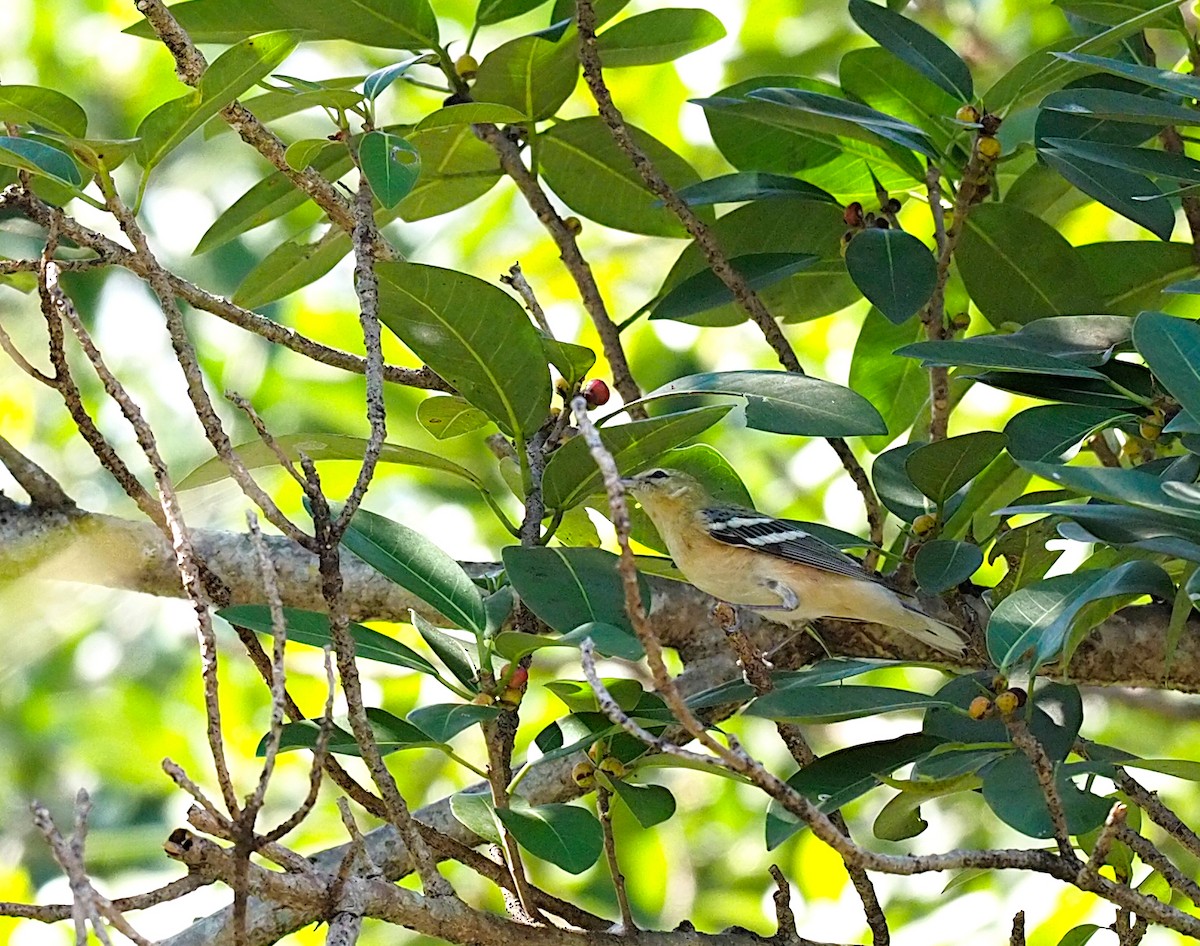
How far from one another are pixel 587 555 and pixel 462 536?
2.50 m

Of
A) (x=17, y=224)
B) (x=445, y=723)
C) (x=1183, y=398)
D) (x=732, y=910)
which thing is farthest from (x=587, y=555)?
(x=732, y=910)

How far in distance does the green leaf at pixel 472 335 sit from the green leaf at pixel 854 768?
2.38 ft

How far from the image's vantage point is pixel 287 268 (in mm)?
2861

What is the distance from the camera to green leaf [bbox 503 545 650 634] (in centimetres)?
191

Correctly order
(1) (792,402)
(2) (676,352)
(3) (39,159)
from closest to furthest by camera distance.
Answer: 1. (3) (39,159)
2. (1) (792,402)
3. (2) (676,352)

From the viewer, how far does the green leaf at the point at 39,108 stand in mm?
2123

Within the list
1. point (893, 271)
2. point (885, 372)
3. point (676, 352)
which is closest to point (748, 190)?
point (893, 271)

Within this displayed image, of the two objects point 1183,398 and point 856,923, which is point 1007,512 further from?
point 856,923

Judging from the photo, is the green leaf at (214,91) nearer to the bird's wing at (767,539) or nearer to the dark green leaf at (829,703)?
the dark green leaf at (829,703)

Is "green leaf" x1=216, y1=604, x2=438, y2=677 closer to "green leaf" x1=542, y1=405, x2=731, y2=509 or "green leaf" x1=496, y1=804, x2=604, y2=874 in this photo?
"green leaf" x1=496, y1=804, x2=604, y2=874

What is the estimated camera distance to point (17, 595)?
113 inches

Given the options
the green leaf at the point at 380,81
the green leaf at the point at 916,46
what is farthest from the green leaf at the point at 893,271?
the green leaf at the point at 380,81

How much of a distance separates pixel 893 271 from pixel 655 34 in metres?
0.86

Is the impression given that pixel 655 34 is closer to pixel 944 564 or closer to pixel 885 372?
pixel 885 372
